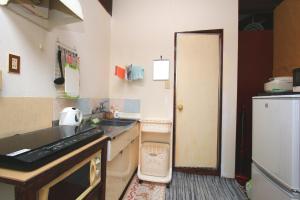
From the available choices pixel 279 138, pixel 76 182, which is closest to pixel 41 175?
pixel 76 182

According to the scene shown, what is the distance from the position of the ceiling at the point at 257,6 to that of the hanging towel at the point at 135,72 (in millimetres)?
1993

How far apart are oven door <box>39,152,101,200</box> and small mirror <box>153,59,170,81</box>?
166cm

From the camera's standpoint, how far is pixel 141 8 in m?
2.61

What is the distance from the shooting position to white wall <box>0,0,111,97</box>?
1070 millimetres

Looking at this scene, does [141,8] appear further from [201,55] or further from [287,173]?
[287,173]

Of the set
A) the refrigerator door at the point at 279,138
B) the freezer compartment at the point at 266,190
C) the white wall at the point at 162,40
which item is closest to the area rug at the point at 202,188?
the white wall at the point at 162,40

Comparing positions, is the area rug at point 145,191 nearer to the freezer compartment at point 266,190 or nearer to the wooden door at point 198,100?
the wooden door at point 198,100

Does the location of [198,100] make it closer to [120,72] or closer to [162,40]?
[162,40]

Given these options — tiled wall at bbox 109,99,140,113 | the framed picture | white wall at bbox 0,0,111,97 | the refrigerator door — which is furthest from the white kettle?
the refrigerator door

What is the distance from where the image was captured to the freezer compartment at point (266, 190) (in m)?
1.17

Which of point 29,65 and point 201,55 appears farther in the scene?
point 201,55

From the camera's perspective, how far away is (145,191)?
2.02 metres

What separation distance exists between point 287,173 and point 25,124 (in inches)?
70.1

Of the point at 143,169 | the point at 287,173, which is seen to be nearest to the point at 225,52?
the point at 287,173
